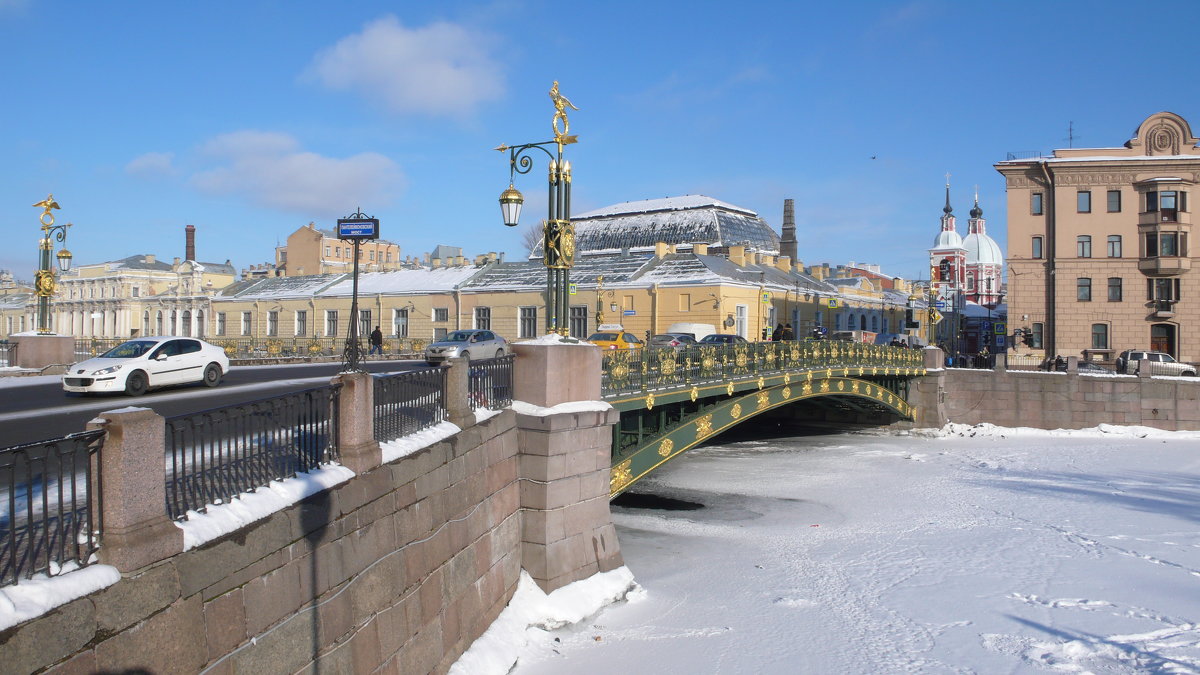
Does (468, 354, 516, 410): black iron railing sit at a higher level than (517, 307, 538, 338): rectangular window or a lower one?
lower

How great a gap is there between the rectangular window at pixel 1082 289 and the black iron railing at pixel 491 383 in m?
41.2

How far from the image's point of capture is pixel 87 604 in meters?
4.89

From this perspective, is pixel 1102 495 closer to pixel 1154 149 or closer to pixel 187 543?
pixel 187 543

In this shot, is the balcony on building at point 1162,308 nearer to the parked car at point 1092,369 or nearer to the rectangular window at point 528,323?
the parked car at point 1092,369

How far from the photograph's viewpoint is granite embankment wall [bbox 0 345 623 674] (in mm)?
5254

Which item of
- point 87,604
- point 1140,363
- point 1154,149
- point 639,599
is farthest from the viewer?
point 1154,149

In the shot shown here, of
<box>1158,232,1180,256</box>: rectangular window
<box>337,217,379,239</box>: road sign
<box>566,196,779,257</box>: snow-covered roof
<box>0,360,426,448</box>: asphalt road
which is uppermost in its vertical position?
<box>566,196,779,257</box>: snow-covered roof

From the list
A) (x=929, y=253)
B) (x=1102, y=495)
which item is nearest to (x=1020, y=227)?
(x=1102, y=495)

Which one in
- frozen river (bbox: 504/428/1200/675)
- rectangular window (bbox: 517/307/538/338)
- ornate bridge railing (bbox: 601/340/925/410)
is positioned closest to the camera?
frozen river (bbox: 504/428/1200/675)

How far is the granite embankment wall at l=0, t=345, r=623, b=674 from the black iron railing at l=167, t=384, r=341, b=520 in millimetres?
308

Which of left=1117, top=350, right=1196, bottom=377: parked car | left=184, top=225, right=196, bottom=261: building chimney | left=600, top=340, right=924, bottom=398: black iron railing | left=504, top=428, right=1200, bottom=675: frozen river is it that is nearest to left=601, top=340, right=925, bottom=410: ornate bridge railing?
left=600, top=340, right=924, bottom=398: black iron railing

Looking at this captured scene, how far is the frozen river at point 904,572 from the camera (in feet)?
40.0

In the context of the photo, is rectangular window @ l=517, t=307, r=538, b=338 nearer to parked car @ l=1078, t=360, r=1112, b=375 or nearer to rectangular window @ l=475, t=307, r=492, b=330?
rectangular window @ l=475, t=307, r=492, b=330

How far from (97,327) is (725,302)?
49273mm
